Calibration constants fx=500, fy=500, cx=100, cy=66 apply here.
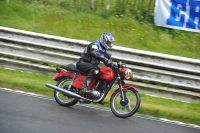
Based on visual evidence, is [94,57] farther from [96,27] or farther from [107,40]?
[96,27]

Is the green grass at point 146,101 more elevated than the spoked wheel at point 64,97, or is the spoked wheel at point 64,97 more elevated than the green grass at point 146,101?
the spoked wheel at point 64,97

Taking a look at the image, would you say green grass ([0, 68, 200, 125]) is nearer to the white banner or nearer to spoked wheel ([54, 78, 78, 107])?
spoked wheel ([54, 78, 78, 107])

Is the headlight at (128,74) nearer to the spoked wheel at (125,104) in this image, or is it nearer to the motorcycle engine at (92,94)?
the spoked wheel at (125,104)

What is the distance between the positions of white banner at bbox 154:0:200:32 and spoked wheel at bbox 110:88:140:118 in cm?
510

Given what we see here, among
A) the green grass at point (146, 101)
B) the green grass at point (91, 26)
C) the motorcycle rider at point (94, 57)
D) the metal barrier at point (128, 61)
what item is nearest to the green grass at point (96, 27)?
the green grass at point (91, 26)

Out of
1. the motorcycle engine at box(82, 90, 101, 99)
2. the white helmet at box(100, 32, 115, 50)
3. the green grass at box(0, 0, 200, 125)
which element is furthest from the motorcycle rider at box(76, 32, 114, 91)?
the green grass at box(0, 0, 200, 125)

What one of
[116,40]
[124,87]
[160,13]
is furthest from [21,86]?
[160,13]

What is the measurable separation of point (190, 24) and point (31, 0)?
5.49 m

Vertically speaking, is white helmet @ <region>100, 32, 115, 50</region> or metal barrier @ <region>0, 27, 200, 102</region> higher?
white helmet @ <region>100, 32, 115, 50</region>

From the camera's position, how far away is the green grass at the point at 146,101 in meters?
10.8

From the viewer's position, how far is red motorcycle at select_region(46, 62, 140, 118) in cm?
1015

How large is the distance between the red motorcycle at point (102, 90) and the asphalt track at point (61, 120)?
0.64ft

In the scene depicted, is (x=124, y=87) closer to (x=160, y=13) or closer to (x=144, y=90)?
(x=144, y=90)

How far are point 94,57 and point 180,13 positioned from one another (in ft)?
15.8
